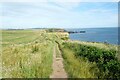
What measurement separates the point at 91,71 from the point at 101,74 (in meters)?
1.06

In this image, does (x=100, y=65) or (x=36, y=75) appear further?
(x=100, y=65)

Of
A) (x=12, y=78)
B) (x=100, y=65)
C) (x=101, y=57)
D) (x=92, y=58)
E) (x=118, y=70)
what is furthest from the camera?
(x=92, y=58)

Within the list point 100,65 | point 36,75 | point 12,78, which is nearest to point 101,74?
point 100,65

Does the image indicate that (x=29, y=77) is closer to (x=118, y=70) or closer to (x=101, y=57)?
(x=118, y=70)

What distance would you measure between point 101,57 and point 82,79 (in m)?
5.21

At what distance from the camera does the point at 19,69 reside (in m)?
12.1

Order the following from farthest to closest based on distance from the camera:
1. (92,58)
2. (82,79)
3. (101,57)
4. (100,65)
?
(92,58) < (101,57) < (100,65) < (82,79)

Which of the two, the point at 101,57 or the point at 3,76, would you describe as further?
the point at 101,57

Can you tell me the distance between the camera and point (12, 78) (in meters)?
10.5

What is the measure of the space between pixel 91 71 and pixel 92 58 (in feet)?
14.8

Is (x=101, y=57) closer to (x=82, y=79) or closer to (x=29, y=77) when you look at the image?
(x=82, y=79)

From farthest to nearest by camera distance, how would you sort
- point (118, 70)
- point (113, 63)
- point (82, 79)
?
point (113, 63) → point (118, 70) → point (82, 79)

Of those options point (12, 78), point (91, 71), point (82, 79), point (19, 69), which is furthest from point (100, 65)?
point (12, 78)

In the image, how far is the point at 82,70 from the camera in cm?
1400
